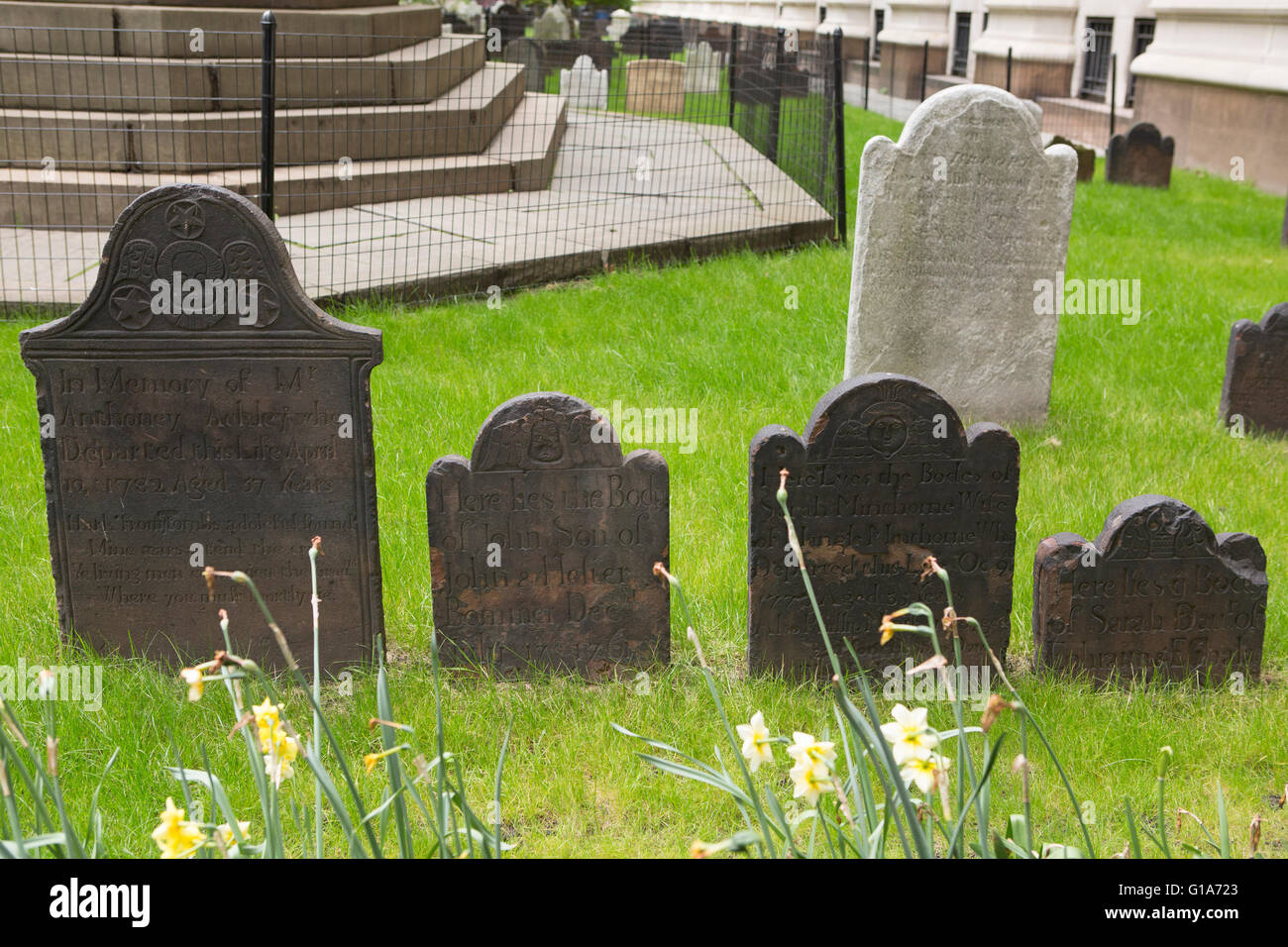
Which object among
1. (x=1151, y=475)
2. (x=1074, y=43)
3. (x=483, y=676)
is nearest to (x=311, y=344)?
(x=483, y=676)

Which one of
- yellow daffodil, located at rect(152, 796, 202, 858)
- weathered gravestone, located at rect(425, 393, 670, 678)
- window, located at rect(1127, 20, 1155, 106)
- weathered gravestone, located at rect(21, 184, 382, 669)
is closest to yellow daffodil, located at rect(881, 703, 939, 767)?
yellow daffodil, located at rect(152, 796, 202, 858)

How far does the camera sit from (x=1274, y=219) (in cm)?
1244

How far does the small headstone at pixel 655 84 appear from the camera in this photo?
20172 mm

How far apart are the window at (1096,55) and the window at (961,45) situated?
15.8 feet

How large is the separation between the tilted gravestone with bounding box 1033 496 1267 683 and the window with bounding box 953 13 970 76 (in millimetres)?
23645

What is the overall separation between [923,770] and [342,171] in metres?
8.69

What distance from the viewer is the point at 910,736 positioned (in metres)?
1.95

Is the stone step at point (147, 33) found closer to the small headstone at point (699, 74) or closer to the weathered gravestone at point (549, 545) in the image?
the weathered gravestone at point (549, 545)

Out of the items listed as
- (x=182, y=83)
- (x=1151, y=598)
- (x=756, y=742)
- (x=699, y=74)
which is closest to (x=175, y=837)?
(x=756, y=742)

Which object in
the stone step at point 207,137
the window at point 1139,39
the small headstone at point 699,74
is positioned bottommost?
the stone step at point 207,137

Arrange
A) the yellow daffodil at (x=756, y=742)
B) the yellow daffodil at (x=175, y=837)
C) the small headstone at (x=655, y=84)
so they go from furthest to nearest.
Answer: the small headstone at (x=655, y=84) < the yellow daffodil at (x=756, y=742) < the yellow daffodil at (x=175, y=837)

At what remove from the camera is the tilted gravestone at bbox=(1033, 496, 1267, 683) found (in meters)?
3.89

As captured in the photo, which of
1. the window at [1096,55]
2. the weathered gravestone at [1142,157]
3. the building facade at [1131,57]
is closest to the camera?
the weathered gravestone at [1142,157]

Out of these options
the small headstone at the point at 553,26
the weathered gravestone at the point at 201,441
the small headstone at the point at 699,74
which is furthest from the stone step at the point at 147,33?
the small headstone at the point at 553,26
